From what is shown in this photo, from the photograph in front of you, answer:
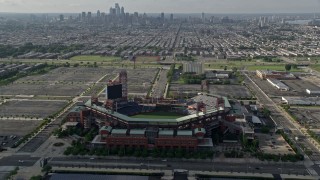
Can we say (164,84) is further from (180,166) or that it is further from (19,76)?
(180,166)

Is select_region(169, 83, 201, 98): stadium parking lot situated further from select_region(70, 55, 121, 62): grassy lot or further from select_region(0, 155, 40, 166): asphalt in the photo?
select_region(70, 55, 121, 62): grassy lot

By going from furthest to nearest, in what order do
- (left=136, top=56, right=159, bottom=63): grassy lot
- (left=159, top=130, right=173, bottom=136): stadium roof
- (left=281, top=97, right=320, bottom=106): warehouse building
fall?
(left=136, top=56, right=159, bottom=63): grassy lot, (left=281, top=97, right=320, bottom=106): warehouse building, (left=159, top=130, right=173, bottom=136): stadium roof

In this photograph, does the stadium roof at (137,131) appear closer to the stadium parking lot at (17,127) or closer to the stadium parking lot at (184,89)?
the stadium parking lot at (17,127)

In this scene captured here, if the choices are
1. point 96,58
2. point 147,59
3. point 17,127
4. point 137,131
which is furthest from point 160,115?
point 96,58

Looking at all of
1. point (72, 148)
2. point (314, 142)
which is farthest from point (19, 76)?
point (314, 142)

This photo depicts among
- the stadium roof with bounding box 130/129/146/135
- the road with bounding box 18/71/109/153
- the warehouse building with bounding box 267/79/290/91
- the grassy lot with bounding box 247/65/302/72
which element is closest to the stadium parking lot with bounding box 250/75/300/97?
the warehouse building with bounding box 267/79/290/91

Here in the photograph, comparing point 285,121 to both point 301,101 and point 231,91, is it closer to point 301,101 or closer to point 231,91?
point 301,101

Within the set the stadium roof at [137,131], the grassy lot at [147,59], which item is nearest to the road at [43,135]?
the stadium roof at [137,131]

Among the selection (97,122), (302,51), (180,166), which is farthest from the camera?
(302,51)
